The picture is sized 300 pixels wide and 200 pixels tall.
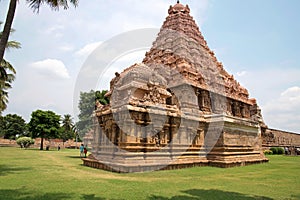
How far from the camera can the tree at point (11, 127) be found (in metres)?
63.8

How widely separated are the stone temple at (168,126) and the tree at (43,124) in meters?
→ 25.2

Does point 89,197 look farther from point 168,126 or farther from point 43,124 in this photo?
point 43,124

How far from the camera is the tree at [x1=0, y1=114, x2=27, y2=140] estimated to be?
63.8 metres

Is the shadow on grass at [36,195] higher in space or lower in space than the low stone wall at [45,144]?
higher

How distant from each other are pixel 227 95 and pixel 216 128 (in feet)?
36.2

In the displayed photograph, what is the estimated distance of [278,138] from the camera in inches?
1556

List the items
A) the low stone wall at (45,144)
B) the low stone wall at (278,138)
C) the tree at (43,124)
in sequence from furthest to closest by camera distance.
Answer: the low stone wall at (45,144) < the tree at (43,124) < the low stone wall at (278,138)

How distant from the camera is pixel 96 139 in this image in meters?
14.4

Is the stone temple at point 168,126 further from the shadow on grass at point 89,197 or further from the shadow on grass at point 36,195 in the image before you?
the shadow on grass at point 36,195

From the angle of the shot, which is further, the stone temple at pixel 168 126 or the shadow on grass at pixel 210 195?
the stone temple at pixel 168 126

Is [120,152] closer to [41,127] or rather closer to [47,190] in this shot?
[47,190]

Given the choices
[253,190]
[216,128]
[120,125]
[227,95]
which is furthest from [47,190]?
[227,95]

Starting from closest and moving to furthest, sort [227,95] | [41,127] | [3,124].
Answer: [227,95] → [41,127] → [3,124]

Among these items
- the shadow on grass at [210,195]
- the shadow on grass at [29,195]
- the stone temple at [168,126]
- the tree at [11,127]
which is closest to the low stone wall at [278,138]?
the stone temple at [168,126]
